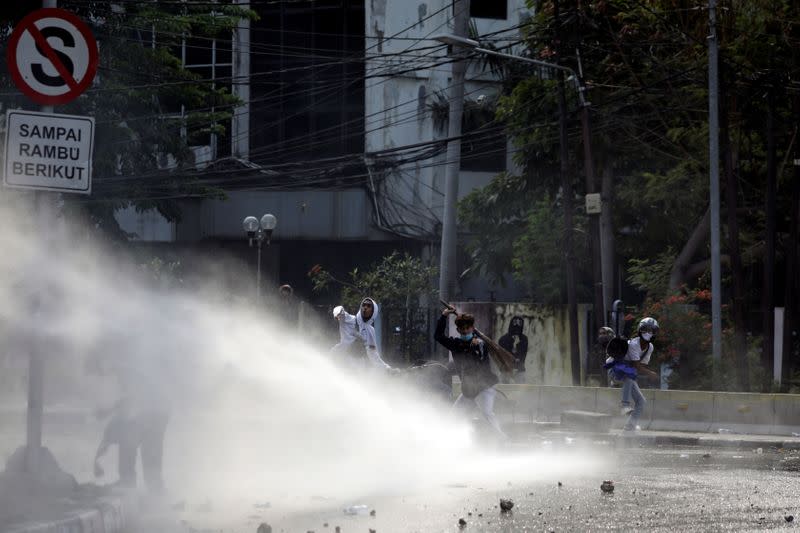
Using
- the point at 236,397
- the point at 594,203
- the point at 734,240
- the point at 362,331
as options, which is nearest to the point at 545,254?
the point at 594,203

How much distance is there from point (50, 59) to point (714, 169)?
14.9 m

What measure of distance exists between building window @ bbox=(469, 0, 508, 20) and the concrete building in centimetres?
4

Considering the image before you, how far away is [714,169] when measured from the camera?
2131 cm

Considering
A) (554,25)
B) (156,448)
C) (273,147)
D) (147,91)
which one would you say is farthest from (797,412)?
(273,147)

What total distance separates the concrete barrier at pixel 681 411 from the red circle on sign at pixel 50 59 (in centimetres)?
1243

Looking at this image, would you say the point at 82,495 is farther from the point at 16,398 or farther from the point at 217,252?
the point at 217,252

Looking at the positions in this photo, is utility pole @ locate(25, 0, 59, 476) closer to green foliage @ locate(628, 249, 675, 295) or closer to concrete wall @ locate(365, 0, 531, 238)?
green foliage @ locate(628, 249, 675, 295)

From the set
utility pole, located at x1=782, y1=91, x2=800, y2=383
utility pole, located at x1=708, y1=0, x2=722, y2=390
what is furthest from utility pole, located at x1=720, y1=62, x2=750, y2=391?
utility pole, located at x1=782, y1=91, x2=800, y2=383

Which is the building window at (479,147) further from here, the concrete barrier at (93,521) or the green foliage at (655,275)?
the concrete barrier at (93,521)

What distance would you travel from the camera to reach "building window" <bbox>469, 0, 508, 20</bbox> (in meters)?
38.8

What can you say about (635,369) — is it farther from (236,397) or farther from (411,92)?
(411,92)

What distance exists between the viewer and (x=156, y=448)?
10062mm

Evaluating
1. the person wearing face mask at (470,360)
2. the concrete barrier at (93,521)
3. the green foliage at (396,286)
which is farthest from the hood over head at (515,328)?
the concrete barrier at (93,521)

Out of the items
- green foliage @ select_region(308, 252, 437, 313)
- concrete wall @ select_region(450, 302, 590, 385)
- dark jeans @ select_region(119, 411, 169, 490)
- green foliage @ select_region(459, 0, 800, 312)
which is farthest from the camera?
green foliage @ select_region(308, 252, 437, 313)
